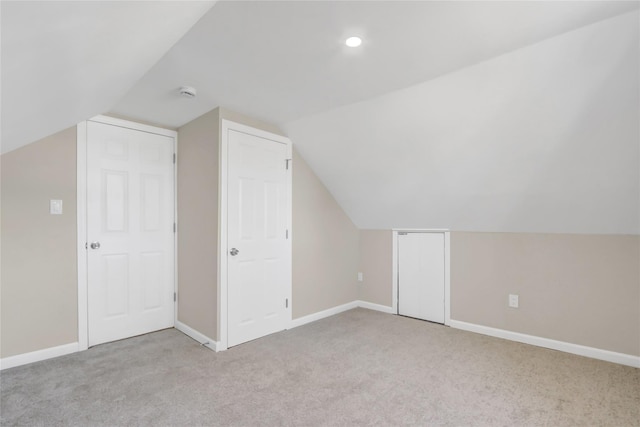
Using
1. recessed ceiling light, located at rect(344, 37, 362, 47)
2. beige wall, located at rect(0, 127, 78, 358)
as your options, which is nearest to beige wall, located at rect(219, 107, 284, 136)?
beige wall, located at rect(0, 127, 78, 358)

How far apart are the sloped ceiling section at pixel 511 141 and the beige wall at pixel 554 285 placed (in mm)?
153

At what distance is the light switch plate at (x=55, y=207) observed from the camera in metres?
2.71

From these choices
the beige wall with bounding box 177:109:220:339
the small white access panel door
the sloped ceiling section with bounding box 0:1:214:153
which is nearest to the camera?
the sloped ceiling section with bounding box 0:1:214:153

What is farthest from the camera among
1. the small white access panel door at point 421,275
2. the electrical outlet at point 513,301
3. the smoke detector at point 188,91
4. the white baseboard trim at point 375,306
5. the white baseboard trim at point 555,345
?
the white baseboard trim at point 375,306

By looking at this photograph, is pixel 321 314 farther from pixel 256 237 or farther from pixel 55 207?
pixel 55 207

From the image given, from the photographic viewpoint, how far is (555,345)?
9.52 ft

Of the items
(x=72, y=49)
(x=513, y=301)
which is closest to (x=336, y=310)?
(x=513, y=301)

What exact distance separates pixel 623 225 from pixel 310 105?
2.71 meters

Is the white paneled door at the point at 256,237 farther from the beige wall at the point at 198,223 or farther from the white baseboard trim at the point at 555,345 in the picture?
the white baseboard trim at the point at 555,345

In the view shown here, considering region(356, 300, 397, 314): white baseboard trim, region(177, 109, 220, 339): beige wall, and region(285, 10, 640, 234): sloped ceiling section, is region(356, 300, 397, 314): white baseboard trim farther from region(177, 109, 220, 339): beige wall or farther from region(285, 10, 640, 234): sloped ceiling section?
region(177, 109, 220, 339): beige wall

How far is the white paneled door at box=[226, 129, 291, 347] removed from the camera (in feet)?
9.84

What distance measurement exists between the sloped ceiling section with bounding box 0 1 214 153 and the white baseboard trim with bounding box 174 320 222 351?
2.05 m

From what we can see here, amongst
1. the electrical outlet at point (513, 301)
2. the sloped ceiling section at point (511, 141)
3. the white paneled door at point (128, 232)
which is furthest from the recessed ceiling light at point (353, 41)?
the electrical outlet at point (513, 301)

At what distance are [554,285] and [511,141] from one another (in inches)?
56.8
